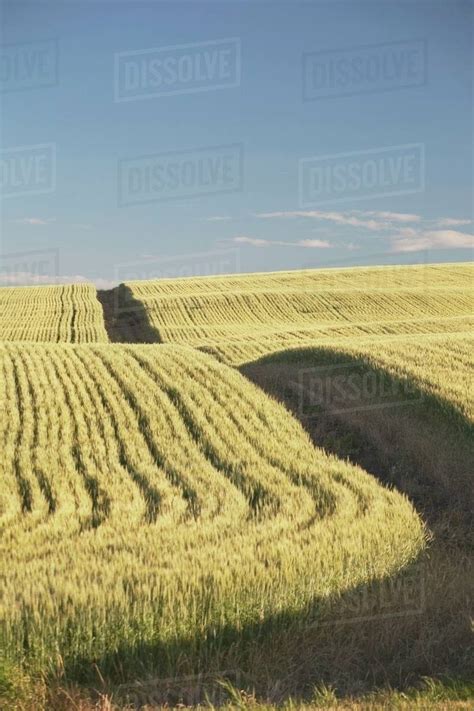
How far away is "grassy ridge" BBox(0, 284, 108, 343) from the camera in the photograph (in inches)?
1907

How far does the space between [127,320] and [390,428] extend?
4375 cm

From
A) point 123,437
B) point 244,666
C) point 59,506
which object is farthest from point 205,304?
point 244,666

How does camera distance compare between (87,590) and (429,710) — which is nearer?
(429,710)

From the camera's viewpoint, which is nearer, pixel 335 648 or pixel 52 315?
pixel 335 648

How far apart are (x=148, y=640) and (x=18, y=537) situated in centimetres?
304

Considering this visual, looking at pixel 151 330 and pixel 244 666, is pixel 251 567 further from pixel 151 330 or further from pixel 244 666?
pixel 151 330

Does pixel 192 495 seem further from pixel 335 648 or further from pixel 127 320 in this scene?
pixel 127 320

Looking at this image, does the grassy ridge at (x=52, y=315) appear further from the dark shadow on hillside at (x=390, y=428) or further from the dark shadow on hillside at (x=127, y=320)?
the dark shadow on hillside at (x=390, y=428)

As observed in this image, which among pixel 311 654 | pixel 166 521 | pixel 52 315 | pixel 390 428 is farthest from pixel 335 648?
pixel 52 315

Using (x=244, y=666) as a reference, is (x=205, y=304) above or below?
above

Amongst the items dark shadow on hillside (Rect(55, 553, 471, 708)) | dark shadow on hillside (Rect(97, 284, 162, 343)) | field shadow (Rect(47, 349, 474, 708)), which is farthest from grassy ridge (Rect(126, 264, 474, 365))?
dark shadow on hillside (Rect(55, 553, 471, 708))

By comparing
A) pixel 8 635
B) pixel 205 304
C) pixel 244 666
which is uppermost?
pixel 205 304

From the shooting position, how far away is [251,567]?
307 inches

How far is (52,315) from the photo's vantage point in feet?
191
